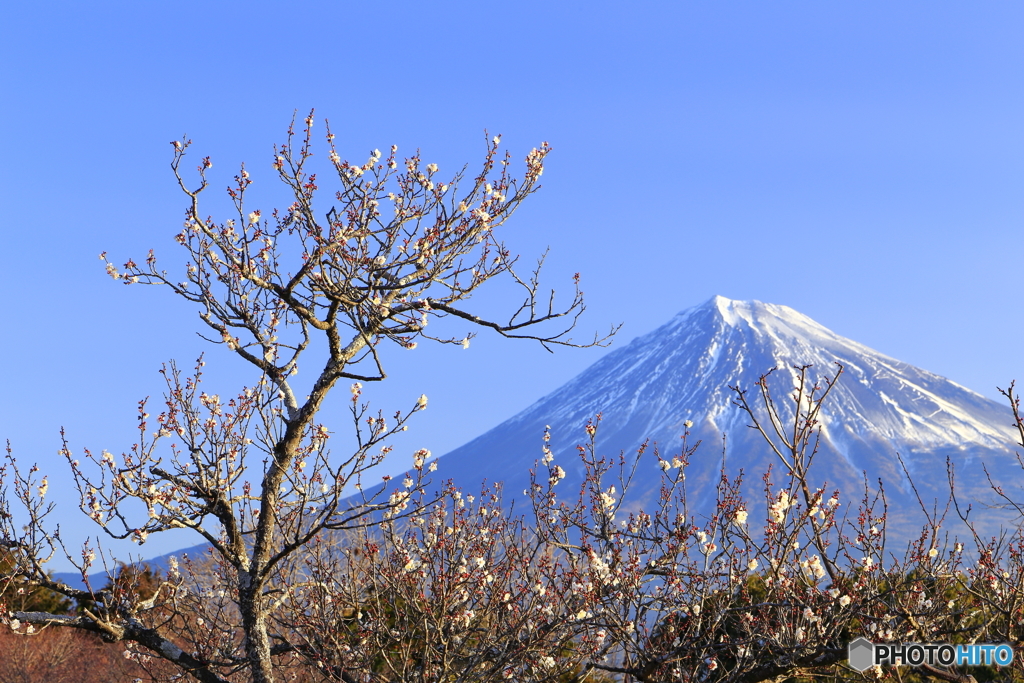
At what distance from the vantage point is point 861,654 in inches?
259

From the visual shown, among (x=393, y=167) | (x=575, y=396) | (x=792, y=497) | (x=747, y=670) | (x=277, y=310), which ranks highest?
(x=575, y=396)

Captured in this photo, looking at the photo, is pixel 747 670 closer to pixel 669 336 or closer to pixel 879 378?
pixel 879 378

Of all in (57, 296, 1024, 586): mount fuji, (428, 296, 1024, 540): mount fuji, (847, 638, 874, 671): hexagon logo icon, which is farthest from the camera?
(428, 296, 1024, 540): mount fuji

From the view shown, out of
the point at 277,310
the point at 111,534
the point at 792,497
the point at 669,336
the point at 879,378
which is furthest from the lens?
the point at 669,336

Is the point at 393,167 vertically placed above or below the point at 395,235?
above

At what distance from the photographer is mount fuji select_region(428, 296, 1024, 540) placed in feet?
450

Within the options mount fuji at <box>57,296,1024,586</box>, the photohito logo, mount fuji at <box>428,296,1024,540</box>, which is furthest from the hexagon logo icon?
mount fuji at <box>57,296,1024,586</box>

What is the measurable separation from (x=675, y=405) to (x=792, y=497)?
519ft

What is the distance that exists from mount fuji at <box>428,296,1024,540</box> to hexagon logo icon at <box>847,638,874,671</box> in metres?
109

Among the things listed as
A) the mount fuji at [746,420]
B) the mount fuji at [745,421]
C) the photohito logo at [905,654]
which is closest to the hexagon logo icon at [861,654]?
the photohito logo at [905,654]

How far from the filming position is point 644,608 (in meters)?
7.27

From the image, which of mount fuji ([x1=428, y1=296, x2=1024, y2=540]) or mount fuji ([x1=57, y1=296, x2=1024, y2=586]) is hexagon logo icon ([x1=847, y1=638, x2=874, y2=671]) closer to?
mount fuji ([x1=428, y1=296, x2=1024, y2=540])

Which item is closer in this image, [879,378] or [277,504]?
[277,504]

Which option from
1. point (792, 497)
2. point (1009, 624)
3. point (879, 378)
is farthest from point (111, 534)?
→ point (879, 378)
